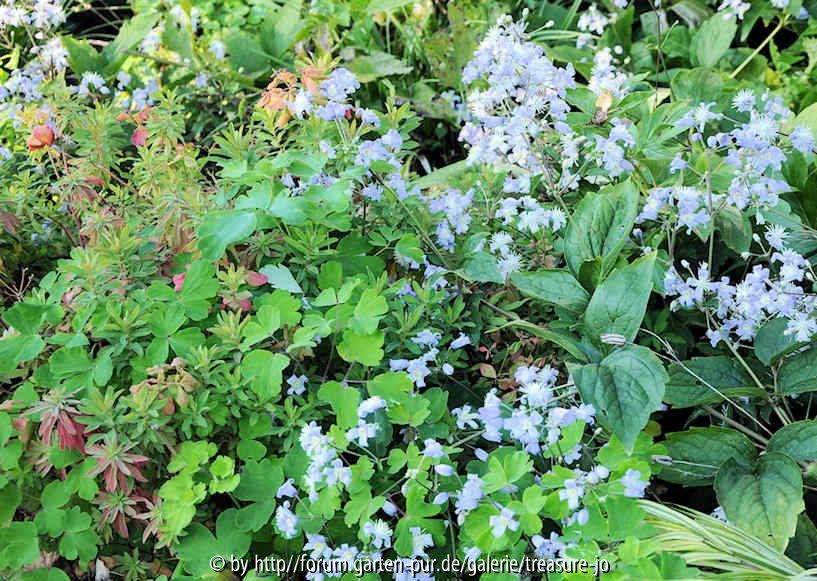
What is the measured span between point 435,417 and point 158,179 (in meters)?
0.80

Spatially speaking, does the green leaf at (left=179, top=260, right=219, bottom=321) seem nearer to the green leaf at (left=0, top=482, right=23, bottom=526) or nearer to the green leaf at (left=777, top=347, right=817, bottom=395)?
the green leaf at (left=0, top=482, right=23, bottom=526)

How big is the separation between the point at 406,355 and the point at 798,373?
2.48ft

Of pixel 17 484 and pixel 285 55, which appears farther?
pixel 285 55

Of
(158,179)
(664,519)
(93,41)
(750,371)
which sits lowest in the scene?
(93,41)

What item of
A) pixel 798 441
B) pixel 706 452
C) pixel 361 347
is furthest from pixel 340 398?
pixel 798 441

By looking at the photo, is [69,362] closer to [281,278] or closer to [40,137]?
[281,278]

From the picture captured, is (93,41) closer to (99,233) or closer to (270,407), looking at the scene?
(99,233)

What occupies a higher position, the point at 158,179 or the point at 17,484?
the point at 158,179

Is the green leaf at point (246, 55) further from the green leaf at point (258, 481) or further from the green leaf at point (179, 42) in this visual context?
the green leaf at point (258, 481)

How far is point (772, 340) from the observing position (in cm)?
165

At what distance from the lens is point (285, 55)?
3.31 metres

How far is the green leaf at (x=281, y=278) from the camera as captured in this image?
5.24ft

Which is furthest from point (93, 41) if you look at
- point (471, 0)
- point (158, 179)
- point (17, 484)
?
point (17, 484)

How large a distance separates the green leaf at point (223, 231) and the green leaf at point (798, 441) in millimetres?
1037
